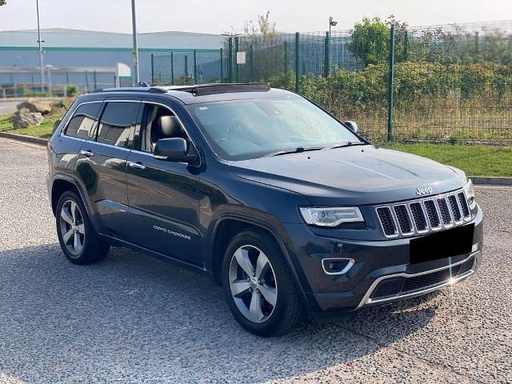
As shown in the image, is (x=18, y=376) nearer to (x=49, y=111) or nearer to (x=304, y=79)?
(x=304, y=79)

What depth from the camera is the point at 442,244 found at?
181 inches

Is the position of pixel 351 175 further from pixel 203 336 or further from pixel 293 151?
pixel 203 336

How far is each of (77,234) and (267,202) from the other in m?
3.02

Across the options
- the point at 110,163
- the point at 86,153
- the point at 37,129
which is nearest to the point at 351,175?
the point at 110,163

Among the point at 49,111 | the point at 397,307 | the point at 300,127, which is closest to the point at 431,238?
the point at 397,307

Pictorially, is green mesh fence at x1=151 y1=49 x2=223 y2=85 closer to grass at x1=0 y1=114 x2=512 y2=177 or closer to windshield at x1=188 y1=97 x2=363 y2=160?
grass at x1=0 y1=114 x2=512 y2=177

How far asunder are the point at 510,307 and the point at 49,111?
2591cm

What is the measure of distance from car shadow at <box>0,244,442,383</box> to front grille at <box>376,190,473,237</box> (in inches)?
30.4

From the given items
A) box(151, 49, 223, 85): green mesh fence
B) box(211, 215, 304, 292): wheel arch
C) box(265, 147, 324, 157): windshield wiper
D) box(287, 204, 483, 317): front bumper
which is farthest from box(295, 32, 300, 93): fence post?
box(287, 204, 483, 317): front bumper

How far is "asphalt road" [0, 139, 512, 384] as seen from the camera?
4.22 m

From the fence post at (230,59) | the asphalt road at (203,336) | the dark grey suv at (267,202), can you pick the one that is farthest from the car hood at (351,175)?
the fence post at (230,59)

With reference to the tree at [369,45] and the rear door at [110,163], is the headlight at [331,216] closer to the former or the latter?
the rear door at [110,163]

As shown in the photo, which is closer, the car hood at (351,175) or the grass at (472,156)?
the car hood at (351,175)

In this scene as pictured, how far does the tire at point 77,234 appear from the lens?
264 inches
